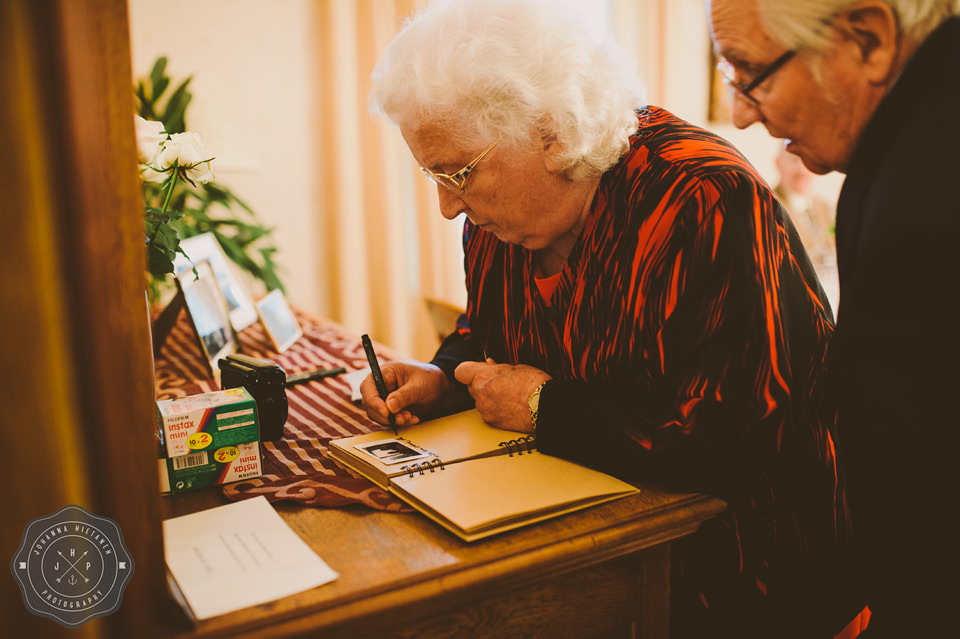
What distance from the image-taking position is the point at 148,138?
113 cm

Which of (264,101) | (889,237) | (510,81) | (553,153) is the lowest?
(889,237)

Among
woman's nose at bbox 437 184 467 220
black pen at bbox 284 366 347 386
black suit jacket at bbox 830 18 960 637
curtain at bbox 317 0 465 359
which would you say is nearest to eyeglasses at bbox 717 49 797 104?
black suit jacket at bbox 830 18 960 637

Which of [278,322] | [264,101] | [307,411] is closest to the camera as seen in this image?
[307,411]

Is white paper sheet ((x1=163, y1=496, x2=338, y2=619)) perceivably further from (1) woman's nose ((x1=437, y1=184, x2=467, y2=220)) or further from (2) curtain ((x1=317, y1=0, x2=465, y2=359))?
(2) curtain ((x1=317, y1=0, x2=465, y2=359))

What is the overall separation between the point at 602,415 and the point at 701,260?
0.82 ft

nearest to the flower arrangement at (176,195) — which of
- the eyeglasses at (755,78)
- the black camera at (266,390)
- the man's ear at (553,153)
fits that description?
the black camera at (266,390)

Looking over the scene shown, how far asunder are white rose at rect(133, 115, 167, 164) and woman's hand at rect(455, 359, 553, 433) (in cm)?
65

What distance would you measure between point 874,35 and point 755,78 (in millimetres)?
128

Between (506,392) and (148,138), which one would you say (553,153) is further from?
(148,138)

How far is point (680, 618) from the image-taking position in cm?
100

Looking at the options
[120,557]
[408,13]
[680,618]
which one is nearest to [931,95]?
[680,618]

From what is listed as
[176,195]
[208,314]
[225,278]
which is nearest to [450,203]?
[208,314]

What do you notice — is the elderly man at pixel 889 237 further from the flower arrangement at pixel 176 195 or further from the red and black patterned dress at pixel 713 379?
Result: the flower arrangement at pixel 176 195

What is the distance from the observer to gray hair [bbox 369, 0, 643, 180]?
102 cm
